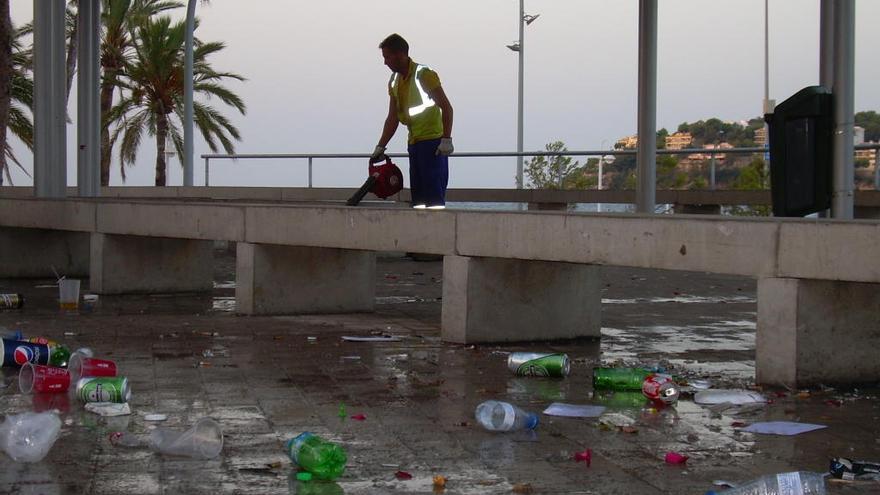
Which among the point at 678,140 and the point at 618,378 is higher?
the point at 678,140

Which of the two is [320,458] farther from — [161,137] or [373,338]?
[161,137]

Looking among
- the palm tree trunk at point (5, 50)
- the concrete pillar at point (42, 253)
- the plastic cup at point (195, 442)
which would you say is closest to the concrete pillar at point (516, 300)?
the plastic cup at point (195, 442)

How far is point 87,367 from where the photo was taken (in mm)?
7637

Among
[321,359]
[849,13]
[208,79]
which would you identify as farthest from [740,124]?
[321,359]

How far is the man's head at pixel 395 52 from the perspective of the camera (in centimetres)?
1066

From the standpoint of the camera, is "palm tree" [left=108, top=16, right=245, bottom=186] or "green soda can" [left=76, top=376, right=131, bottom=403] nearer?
"green soda can" [left=76, top=376, right=131, bottom=403]

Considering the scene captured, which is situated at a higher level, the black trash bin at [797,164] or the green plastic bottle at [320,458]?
the black trash bin at [797,164]

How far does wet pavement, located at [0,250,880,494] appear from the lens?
527cm

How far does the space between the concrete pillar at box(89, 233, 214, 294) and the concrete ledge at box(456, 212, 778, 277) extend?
19.5ft

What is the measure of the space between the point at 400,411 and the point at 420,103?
15.4 feet

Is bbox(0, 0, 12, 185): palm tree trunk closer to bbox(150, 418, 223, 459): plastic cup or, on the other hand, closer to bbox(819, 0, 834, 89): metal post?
bbox(819, 0, 834, 89): metal post

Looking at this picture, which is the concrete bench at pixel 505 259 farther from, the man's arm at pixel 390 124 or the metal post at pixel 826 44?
the metal post at pixel 826 44

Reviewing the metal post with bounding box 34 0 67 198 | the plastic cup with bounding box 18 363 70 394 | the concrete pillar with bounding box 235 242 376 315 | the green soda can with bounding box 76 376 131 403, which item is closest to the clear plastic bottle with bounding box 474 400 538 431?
the green soda can with bounding box 76 376 131 403

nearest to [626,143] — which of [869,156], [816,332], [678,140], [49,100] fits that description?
[678,140]
